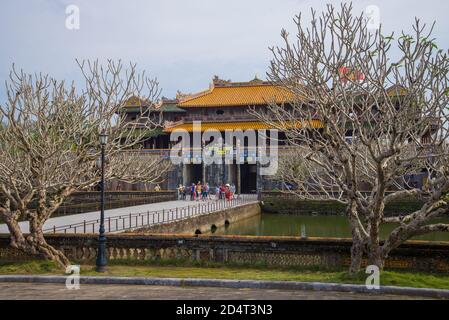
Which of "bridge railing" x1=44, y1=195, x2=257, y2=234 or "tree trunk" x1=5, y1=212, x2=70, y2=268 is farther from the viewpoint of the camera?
"bridge railing" x1=44, y1=195, x2=257, y2=234

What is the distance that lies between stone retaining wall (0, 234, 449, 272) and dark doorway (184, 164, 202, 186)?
41010 millimetres

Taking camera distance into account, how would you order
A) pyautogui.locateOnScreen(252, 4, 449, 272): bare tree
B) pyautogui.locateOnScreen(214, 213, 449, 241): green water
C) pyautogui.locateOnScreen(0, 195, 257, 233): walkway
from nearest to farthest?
pyautogui.locateOnScreen(252, 4, 449, 272): bare tree, pyautogui.locateOnScreen(0, 195, 257, 233): walkway, pyautogui.locateOnScreen(214, 213, 449, 241): green water

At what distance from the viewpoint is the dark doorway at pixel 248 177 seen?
62.3m

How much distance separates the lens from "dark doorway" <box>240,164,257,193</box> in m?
62.3

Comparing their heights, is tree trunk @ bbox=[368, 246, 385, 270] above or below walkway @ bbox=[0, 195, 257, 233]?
above

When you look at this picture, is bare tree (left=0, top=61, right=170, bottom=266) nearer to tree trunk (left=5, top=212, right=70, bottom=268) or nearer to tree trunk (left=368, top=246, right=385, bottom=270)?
tree trunk (left=5, top=212, right=70, bottom=268)

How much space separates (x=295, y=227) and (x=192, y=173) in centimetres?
2467

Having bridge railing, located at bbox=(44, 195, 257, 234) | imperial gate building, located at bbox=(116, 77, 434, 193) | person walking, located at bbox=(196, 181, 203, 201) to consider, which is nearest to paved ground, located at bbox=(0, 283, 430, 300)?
bridge railing, located at bbox=(44, 195, 257, 234)

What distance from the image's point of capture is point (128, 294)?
1112 centimetres

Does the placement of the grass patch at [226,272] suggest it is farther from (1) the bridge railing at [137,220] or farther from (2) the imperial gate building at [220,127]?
(2) the imperial gate building at [220,127]

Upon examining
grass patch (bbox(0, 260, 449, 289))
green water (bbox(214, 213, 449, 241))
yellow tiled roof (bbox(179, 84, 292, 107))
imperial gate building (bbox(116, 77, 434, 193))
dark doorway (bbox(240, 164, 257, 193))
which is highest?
yellow tiled roof (bbox(179, 84, 292, 107))
